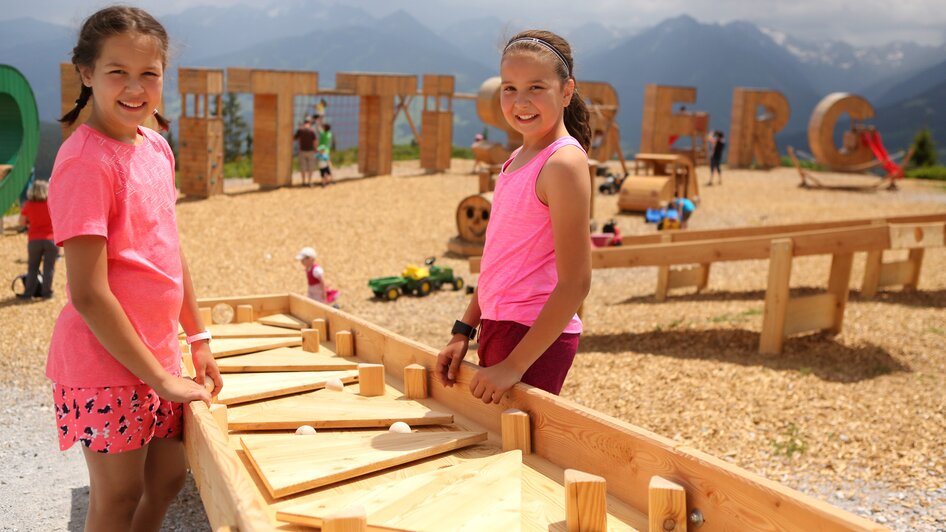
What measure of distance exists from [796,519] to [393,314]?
6.94 meters

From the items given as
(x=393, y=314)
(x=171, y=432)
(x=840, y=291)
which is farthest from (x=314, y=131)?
(x=171, y=432)

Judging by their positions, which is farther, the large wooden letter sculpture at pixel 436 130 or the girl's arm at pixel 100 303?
the large wooden letter sculpture at pixel 436 130

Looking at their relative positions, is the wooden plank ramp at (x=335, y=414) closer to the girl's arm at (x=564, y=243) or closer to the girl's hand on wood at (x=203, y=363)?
the girl's hand on wood at (x=203, y=363)

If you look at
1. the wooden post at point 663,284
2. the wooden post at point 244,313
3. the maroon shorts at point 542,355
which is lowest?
the wooden post at point 663,284

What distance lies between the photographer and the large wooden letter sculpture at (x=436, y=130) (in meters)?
21.1

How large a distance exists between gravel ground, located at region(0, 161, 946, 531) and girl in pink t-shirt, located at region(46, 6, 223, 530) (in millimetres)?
1759

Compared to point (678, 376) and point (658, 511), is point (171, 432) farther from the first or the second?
point (678, 376)

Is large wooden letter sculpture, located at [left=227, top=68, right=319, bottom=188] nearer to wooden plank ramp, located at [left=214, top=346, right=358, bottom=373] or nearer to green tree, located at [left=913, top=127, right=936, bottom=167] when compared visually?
wooden plank ramp, located at [left=214, top=346, right=358, bottom=373]

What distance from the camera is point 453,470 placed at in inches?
84.9

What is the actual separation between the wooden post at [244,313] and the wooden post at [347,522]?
3.18 m

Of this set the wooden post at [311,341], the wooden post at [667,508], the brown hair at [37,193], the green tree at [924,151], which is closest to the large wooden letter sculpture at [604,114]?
the brown hair at [37,193]

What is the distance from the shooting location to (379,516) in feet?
6.16

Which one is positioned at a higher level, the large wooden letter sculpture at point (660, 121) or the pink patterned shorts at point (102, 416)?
the large wooden letter sculpture at point (660, 121)

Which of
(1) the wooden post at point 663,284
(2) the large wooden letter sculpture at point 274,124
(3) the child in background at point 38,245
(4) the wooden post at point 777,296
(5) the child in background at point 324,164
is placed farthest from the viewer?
(5) the child in background at point 324,164
